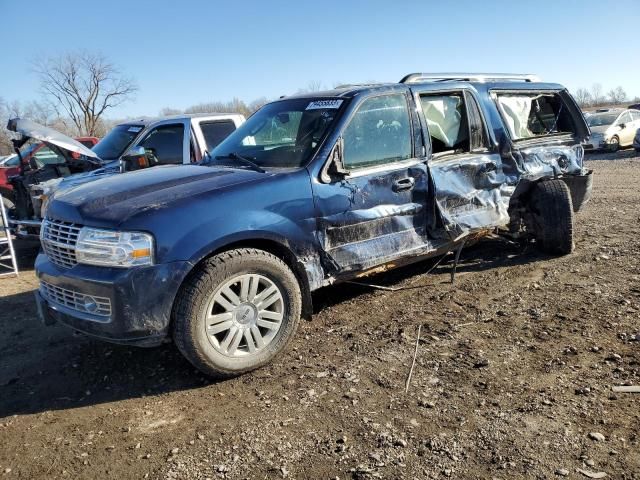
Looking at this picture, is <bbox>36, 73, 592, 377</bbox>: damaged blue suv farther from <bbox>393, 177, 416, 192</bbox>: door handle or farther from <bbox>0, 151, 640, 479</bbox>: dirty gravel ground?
<bbox>0, 151, 640, 479</bbox>: dirty gravel ground


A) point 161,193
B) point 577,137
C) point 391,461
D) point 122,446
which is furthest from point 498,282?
point 122,446

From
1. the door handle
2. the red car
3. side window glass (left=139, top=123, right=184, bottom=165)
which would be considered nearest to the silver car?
side window glass (left=139, top=123, right=184, bottom=165)

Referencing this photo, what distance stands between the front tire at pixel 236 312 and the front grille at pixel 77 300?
17.3 inches

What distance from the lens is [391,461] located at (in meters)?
2.54

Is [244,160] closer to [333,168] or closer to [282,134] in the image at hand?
[282,134]

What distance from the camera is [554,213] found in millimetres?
5469

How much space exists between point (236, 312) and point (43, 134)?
4.59 meters

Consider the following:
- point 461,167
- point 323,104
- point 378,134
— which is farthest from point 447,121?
point 323,104

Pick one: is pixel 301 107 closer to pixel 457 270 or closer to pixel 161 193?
pixel 161 193

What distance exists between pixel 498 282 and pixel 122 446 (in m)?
3.69

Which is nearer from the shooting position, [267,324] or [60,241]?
[60,241]

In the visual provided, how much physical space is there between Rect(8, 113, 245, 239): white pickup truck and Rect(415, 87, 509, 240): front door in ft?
11.5

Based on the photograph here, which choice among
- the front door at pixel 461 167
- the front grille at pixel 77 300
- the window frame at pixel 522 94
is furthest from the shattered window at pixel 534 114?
the front grille at pixel 77 300

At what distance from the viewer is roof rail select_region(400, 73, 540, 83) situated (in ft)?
16.4
